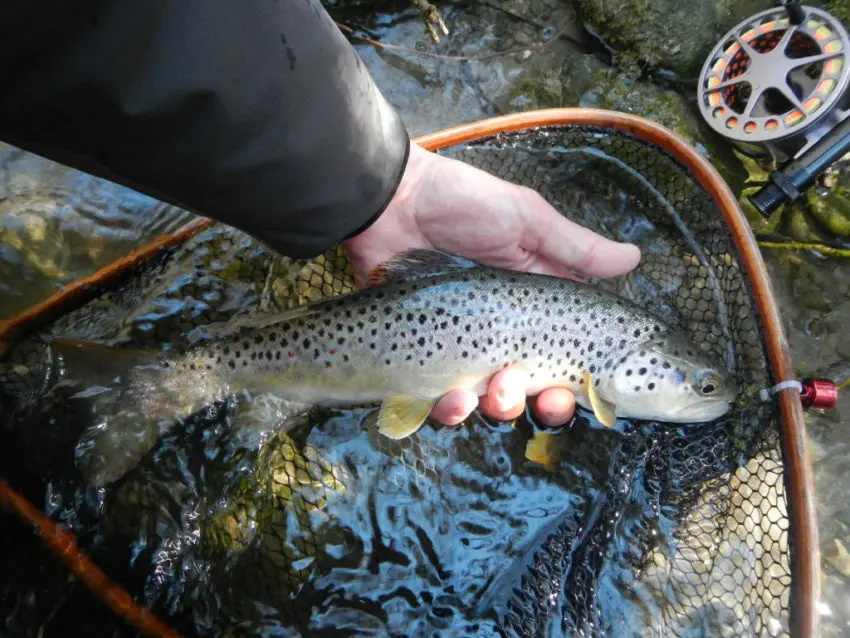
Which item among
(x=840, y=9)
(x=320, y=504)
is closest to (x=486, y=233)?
(x=320, y=504)

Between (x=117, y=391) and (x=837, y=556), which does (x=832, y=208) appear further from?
(x=117, y=391)

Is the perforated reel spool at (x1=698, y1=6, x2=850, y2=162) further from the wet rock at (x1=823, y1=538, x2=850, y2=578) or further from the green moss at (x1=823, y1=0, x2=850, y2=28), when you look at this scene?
the wet rock at (x1=823, y1=538, x2=850, y2=578)

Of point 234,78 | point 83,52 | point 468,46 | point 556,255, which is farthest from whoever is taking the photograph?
point 468,46

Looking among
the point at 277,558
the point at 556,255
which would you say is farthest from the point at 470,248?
the point at 277,558

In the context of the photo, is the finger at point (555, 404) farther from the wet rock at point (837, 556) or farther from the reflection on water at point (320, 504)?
the wet rock at point (837, 556)

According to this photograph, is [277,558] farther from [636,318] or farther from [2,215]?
[2,215]

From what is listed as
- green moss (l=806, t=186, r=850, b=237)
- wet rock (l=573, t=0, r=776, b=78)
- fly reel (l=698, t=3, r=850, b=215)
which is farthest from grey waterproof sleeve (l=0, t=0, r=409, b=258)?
green moss (l=806, t=186, r=850, b=237)
